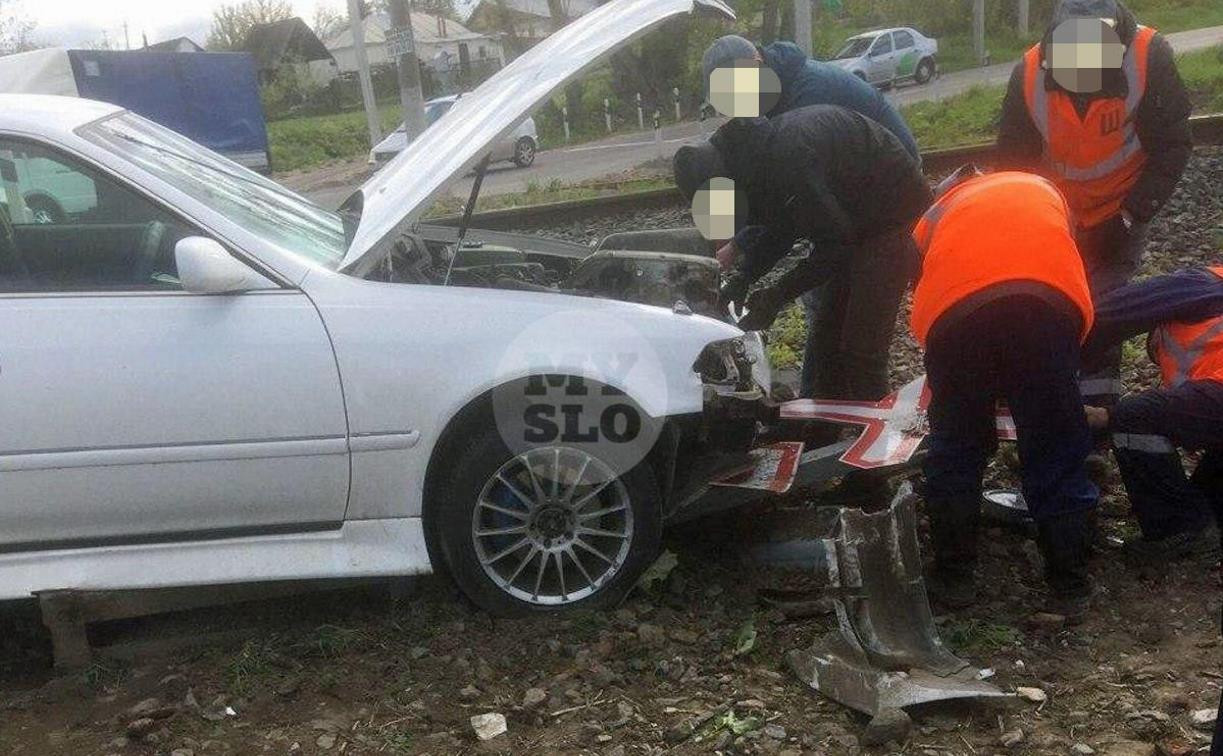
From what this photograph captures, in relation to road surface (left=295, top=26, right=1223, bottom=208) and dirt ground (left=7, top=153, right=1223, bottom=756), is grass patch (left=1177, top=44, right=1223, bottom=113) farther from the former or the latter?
dirt ground (left=7, top=153, right=1223, bottom=756)

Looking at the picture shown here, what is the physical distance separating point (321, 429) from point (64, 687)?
111 cm

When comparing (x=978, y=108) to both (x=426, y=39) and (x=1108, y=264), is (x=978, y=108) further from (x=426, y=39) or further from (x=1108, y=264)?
(x=426, y=39)

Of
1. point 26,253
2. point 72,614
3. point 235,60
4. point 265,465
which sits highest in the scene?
point 235,60

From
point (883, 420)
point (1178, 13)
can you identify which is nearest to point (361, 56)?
point (883, 420)

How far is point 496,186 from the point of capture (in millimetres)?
17859

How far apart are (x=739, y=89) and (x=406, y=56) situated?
342 inches

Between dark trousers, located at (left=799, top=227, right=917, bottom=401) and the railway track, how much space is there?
18.5 ft

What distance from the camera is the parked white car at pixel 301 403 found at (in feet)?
10.6

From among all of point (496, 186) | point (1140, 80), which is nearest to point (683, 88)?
point (496, 186)

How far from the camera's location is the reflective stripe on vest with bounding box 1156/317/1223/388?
11.2 feet

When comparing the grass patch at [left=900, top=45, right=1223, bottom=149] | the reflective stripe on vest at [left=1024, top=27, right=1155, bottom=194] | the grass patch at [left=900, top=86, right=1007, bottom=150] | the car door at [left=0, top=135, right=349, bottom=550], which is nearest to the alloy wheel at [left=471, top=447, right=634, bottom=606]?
the car door at [left=0, top=135, right=349, bottom=550]

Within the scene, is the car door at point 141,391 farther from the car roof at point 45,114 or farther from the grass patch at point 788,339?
the grass patch at point 788,339

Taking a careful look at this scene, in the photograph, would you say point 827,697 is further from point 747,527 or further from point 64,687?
point 64,687

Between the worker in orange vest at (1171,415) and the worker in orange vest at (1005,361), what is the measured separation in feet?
0.98
